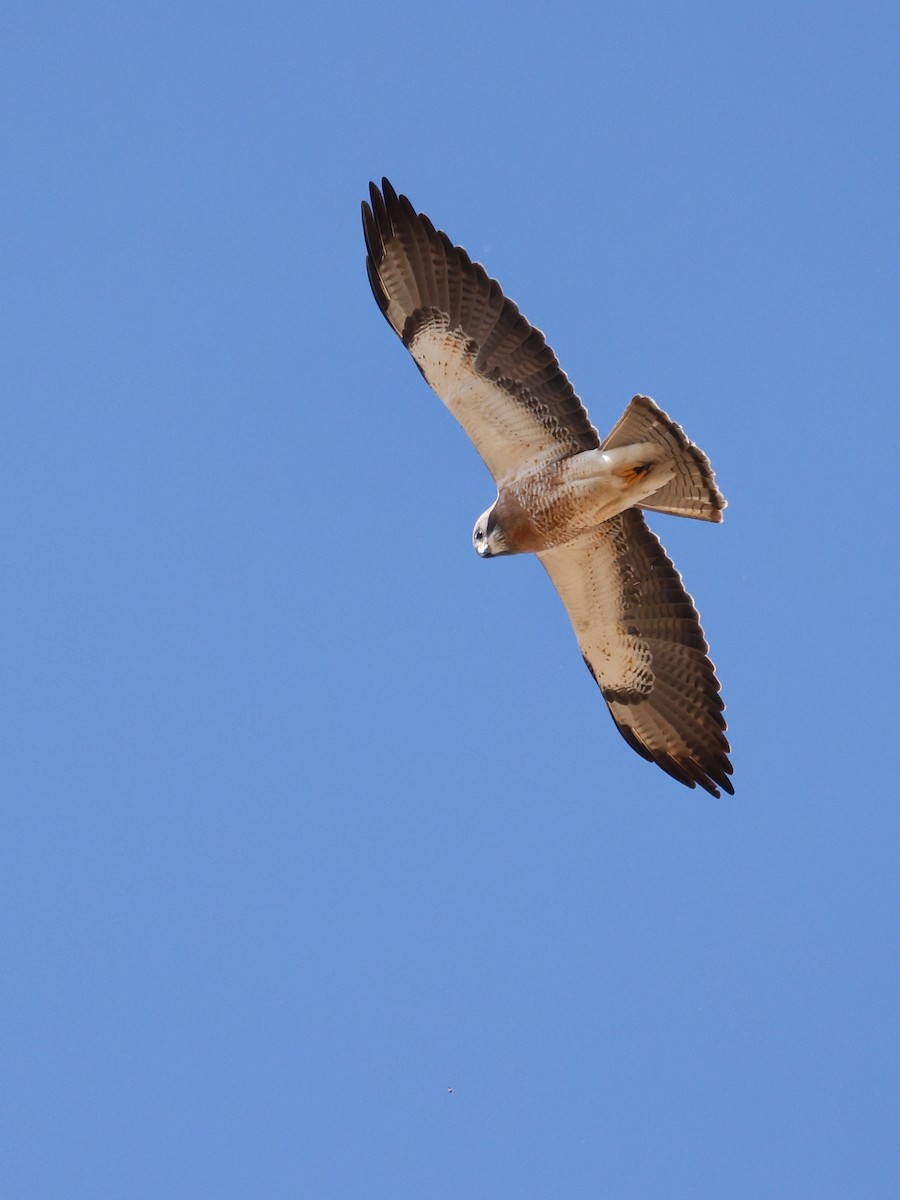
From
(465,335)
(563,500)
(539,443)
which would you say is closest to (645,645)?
(563,500)

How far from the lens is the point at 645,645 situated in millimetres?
11062

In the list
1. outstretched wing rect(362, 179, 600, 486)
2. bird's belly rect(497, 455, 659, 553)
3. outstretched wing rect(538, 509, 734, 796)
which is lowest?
outstretched wing rect(538, 509, 734, 796)

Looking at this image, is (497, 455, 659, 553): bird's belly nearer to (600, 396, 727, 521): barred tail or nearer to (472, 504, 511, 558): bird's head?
(472, 504, 511, 558): bird's head

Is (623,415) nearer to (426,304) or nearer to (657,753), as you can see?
(426,304)

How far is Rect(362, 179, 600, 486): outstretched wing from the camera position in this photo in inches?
393

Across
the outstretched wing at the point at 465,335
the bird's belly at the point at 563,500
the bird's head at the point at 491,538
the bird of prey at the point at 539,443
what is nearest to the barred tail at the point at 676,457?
the bird of prey at the point at 539,443

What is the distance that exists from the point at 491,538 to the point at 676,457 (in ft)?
4.16

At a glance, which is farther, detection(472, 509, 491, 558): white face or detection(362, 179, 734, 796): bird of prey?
detection(472, 509, 491, 558): white face

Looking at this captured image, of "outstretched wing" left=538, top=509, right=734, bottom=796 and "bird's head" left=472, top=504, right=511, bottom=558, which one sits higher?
"bird's head" left=472, top=504, right=511, bottom=558

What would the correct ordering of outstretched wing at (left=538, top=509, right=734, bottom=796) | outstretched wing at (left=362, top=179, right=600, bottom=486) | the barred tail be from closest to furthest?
the barred tail
outstretched wing at (left=362, top=179, right=600, bottom=486)
outstretched wing at (left=538, top=509, right=734, bottom=796)

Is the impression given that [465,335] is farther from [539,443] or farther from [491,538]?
[491,538]

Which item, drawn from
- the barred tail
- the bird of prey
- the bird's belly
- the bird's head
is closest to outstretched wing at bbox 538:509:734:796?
the bird of prey

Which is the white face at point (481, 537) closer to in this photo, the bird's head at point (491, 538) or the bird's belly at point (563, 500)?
the bird's head at point (491, 538)

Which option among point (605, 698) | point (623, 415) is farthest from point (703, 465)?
point (605, 698)
